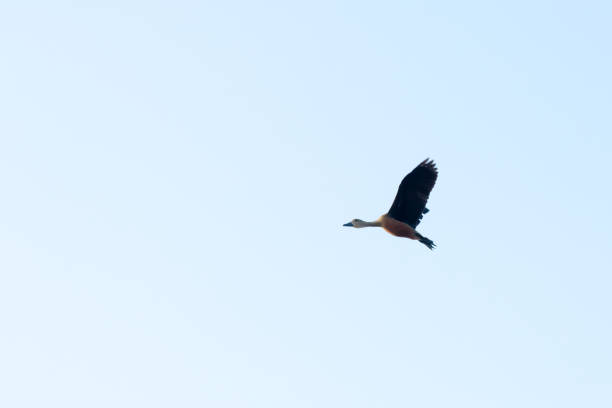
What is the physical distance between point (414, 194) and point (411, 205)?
Result: 0.53m

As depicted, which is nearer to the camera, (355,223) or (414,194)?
(414,194)

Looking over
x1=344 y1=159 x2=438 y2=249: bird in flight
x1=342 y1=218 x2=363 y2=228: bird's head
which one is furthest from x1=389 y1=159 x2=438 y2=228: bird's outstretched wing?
x1=342 y1=218 x2=363 y2=228: bird's head

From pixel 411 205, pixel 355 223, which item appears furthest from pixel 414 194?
pixel 355 223

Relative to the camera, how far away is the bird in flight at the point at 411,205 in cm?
6188

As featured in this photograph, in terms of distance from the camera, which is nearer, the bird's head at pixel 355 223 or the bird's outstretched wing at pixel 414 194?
the bird's outstretched wing at pixel 414 194

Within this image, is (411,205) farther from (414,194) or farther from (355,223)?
(355,223)

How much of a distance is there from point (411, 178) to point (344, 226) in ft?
21.4

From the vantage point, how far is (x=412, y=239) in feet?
210

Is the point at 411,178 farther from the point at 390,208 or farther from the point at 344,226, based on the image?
the point at 344,226

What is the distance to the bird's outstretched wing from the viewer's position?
6188cm

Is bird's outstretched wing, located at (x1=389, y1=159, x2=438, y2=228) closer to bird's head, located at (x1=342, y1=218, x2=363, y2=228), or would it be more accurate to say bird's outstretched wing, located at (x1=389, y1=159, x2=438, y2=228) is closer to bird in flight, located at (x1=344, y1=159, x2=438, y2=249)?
bird in flight, located at (x1=344, y1=159, x2=438, y2=249)

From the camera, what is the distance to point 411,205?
6275cm

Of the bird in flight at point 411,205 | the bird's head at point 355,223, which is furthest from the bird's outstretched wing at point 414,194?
the bird's head at point 355,223

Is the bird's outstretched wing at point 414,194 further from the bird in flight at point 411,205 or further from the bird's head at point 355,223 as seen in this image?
the bird's head at point 355,223
